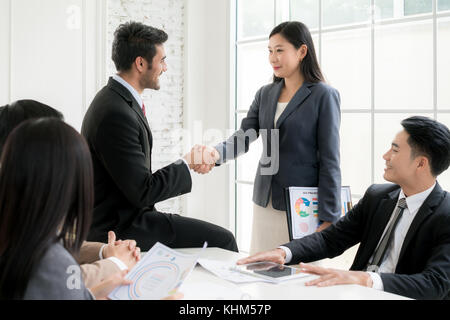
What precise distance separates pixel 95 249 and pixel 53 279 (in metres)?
0.75

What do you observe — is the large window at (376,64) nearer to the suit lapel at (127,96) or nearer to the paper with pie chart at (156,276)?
the suit lapel at (127,96)

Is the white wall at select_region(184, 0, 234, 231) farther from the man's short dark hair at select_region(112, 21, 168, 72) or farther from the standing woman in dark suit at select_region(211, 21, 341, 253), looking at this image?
the man's short dark hair at select_region(112, 21, 168, 72)

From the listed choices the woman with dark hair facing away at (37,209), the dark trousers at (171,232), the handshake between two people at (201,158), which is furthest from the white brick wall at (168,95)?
the woman with dark hair facing away at (37,209)

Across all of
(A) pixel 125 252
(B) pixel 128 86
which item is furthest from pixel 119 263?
(B) pixel 128 86

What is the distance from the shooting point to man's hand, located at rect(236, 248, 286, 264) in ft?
5.99

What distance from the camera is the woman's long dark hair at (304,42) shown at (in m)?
2.77

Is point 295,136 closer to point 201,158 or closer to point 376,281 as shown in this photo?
point 201,158

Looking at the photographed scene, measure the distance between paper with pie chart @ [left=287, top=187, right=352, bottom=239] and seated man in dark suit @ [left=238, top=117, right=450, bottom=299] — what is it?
0.32 m

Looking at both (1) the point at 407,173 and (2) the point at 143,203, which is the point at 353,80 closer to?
(1) the point at 407,173

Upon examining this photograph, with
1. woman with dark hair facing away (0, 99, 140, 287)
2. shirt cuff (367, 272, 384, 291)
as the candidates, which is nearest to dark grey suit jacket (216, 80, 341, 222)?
shirt cuff (367, 272, 384, 291)

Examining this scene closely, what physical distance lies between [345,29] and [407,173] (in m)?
1.70

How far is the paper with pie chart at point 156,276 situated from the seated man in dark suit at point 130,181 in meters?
0.78

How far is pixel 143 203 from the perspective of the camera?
2291 mm
